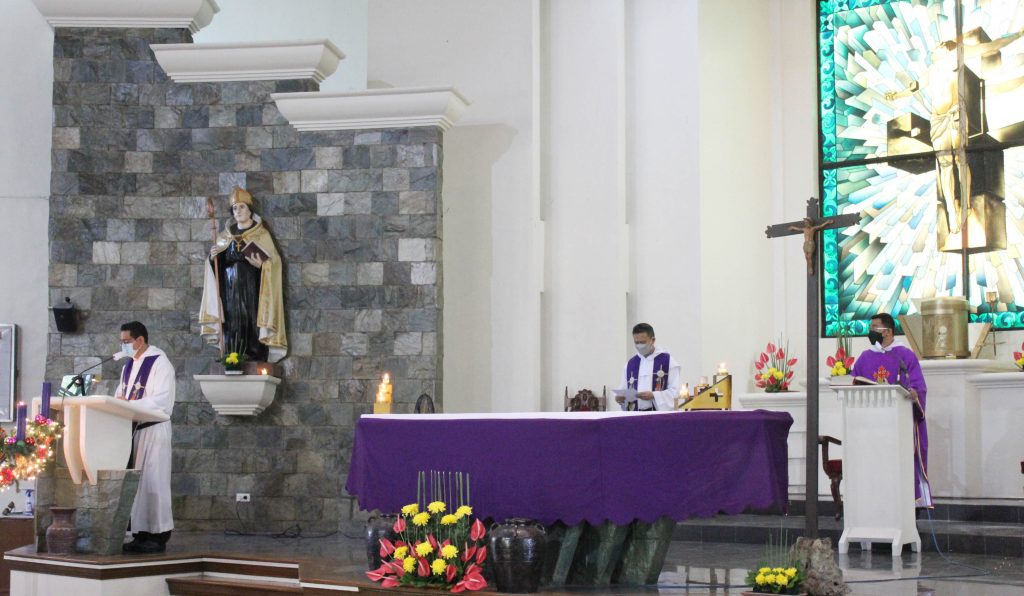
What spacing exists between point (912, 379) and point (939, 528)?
1157 mm

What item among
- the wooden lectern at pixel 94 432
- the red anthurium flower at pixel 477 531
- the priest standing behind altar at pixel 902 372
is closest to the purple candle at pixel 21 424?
the wooden lectern at pixel 94 432

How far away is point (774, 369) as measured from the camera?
465 inches

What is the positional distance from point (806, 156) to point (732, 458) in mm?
6668

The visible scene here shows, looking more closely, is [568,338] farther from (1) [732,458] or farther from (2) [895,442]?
(1) [732,458]

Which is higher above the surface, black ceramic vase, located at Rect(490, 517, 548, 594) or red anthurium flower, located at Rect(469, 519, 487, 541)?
red anthurium flower, located at Rect(469, 519, 487, 541)

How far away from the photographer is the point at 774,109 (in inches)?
513

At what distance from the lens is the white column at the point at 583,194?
11766 mm

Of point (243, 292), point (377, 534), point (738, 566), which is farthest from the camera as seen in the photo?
point (243, 292)

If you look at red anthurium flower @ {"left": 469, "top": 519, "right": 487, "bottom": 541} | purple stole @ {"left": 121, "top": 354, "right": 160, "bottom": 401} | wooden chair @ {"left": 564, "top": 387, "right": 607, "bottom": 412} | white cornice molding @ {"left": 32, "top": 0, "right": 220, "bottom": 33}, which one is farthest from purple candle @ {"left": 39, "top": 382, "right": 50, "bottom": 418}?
wooden chair @ {"left": 564, "top": 387, "right": 607, "bottom": 412}

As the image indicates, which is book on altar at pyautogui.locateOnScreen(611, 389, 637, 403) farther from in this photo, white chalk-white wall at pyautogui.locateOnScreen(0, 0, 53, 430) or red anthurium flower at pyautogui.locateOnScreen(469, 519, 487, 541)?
white chalk-white wall at pyautogui.locateOnScreen(0, 0, 53, 430)

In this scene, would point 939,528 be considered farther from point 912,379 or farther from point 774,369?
point 774,369

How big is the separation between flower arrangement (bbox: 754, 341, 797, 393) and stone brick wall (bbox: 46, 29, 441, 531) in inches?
126

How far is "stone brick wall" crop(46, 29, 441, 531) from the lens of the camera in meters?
11.1

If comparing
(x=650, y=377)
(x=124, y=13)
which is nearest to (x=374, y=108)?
(x=124, y=13)
